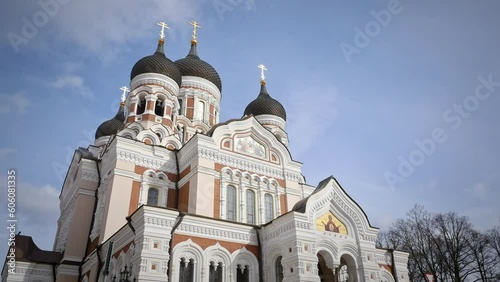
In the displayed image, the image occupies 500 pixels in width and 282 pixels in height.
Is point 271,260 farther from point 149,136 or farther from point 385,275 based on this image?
point 149,136

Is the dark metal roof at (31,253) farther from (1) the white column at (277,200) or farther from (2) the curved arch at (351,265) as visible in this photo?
(2) the curved arch at (351,265)

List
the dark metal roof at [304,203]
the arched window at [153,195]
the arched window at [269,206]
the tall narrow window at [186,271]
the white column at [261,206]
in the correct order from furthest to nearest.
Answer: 1. the arched window at [269,206]
2. the arched window at [153,195]
3. the white column at [261,206]
4. the dark metal roof at [304,203]
5. the tall narrow window at [186,271]

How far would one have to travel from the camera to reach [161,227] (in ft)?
36.6

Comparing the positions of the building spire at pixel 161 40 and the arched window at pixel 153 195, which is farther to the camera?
the building spire at pixel 161 40

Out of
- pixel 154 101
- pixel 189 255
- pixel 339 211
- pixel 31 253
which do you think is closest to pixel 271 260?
pixel 189 255

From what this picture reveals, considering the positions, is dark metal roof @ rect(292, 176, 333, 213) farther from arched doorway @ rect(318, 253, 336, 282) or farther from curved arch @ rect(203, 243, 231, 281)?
curved arch @ rect(203, 243, 231, 281)

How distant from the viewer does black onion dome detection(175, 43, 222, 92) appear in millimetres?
26105

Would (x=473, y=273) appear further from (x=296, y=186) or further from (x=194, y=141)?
(x=194, y=141)

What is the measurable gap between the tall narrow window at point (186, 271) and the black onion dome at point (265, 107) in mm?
16242

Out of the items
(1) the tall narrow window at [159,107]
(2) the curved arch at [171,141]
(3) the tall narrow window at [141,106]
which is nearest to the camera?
(2) the curved arch at [171,141]

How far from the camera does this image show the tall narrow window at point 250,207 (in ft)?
51.8

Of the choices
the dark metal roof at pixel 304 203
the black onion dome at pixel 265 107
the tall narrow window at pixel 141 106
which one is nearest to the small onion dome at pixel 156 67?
the tall narrow window at pixel 141 106

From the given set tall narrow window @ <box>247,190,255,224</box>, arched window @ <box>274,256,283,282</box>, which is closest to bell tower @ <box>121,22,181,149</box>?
tall narrow window @ <box>247,190,255,224</box>

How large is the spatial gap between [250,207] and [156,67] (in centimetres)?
1056
